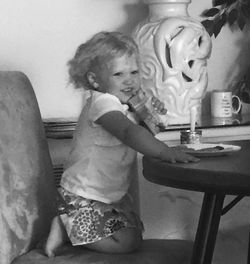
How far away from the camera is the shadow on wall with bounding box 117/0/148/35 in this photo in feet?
8.45

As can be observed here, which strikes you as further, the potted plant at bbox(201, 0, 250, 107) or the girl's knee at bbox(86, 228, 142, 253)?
the potted plant at bbox(201, 0, 250, 107)

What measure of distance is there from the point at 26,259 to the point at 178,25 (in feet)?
3.09

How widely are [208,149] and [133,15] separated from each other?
92 cm

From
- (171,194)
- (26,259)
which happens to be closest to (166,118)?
(171,194)

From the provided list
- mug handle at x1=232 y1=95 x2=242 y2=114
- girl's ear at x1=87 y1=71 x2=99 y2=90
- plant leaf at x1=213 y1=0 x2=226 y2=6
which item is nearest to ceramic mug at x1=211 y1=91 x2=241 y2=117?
mug handle at x1=232 y1=95 x2=242 y2=114

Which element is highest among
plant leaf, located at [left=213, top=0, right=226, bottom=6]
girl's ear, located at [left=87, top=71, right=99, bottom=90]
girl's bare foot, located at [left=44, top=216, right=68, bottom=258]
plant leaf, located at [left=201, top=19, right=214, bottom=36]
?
plant leaf, located at [left=213, top=0, right=226, bottom=6]

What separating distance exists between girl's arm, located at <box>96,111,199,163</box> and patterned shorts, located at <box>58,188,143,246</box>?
0.22 metres

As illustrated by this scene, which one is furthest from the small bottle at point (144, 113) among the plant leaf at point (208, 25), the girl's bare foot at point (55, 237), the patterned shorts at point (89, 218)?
the plant leaf at point (208, 25)

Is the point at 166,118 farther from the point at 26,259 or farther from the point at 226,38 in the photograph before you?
the point at 26,259

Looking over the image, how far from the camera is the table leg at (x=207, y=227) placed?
1.77m

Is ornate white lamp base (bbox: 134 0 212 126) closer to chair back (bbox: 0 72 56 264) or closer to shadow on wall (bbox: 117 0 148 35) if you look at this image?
shadow on wall (bbox: 117 0 148 35)

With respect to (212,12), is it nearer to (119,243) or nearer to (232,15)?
(232,15)

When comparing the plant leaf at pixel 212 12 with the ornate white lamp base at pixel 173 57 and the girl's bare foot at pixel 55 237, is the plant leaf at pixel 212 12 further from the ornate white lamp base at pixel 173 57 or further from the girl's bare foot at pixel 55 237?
the girl's bare foot at pixel 55 237

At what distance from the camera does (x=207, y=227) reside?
69.9 inches
